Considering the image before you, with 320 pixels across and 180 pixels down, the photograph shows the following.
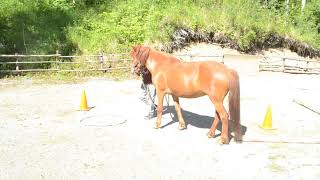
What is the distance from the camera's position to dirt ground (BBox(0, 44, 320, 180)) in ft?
20.8

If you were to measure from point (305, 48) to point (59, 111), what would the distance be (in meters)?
14.8

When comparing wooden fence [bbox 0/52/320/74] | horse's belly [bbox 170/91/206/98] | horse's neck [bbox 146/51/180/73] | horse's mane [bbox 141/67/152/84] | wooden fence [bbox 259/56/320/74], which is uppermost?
horse's neck [bbox 146/51/180/73]

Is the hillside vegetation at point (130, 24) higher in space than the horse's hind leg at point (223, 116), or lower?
higher

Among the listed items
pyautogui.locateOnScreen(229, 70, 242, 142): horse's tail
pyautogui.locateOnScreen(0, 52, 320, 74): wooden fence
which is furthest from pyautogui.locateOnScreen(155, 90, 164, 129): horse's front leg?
pyautogui.locateOnScreen(0, 52, 320, 74): wooden fence

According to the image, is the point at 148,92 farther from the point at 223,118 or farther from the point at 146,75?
the point at 223,118

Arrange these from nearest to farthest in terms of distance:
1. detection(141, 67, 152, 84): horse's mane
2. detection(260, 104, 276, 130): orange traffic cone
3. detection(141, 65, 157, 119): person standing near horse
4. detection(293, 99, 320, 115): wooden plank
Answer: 1. detection(141, 67, 152, 84): horse's mane
2. detection(260, 104, 276, 130): orange traffic cone
3. detection(141, 65, 157, 119): person standing near horse
4. detection(293, 99, 320, 115): wooden plank

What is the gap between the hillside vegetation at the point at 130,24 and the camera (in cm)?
1703

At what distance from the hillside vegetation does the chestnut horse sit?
9.46 m

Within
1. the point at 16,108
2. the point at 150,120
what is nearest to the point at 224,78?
the point at 150,120

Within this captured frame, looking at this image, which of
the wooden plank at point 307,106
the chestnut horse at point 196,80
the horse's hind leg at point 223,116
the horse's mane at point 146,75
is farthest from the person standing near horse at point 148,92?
the wooden plank at point 307,106

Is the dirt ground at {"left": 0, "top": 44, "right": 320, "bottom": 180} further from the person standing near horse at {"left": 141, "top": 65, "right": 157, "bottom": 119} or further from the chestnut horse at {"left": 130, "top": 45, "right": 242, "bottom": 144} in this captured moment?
the chestnut horse at {"left": 130, "top": 45, "right": 242, "bottom": 144}

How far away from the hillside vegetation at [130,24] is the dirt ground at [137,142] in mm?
5397

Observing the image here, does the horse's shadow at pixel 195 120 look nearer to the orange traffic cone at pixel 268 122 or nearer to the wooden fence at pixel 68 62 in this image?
the orange traffic cone at pixel 268 122

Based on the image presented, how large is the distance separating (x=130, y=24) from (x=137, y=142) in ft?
38.8
